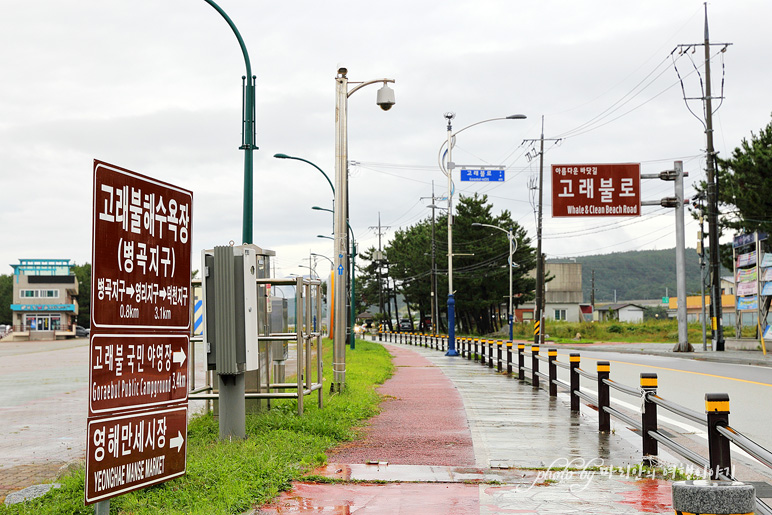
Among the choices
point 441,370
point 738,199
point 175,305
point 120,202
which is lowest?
point 441,370

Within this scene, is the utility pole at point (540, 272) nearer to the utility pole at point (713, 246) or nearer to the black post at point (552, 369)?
the utility pole at point (713, 246)

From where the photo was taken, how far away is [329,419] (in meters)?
10.4

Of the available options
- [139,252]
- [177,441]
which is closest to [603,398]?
[177,441]

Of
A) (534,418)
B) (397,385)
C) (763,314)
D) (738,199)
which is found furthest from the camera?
(738,199)

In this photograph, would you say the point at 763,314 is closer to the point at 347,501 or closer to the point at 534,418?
the point at 534,418

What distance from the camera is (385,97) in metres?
15.2

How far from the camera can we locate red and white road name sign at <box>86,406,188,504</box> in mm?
4559

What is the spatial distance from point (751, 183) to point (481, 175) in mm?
12452

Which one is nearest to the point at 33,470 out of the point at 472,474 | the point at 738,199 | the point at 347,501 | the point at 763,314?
the point at 347,501

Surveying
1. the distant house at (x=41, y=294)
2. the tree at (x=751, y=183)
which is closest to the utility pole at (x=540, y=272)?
the tree at (x=751, y=183)

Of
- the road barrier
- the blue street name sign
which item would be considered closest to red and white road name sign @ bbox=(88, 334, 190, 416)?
the road barrier

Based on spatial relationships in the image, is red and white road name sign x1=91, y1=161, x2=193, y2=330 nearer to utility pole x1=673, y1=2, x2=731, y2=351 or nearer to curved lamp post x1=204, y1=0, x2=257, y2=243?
curved lamp post x1=204, y1=0, x2=257, y2=243

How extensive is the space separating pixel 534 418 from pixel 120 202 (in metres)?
8.32

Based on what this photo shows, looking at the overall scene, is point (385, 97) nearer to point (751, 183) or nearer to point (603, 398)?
point (603, 398)
